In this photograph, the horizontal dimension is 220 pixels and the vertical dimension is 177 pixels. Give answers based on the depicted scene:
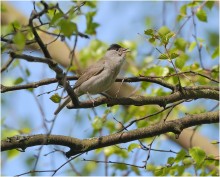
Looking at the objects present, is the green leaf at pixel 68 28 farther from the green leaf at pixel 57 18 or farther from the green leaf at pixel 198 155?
the green leaf at pixel 198 155

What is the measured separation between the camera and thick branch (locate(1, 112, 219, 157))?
4.50 metres

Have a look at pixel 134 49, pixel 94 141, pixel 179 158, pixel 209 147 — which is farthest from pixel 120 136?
pixel 134 49

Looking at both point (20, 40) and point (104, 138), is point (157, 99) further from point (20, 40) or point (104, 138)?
point (20, 40)

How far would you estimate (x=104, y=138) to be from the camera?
4762mm

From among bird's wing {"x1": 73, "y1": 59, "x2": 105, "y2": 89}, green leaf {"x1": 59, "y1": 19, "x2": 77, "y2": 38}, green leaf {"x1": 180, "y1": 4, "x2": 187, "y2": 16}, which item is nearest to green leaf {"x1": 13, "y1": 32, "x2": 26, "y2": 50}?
green leaf {"x1": 59, "y1": 19, "x2": 77, "y2": 38}

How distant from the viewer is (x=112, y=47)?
764 centimetres

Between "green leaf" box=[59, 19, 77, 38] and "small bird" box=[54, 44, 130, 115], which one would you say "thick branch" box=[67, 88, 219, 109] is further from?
"green leaf" box=[59, 19, 77, 38]

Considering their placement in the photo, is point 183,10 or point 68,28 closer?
point 68,28

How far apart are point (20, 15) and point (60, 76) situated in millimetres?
6693

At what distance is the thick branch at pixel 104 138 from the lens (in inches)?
177

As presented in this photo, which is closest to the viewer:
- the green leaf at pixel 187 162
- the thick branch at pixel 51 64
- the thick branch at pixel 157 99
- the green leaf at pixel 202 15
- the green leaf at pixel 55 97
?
the thick branch at pixel 51 64

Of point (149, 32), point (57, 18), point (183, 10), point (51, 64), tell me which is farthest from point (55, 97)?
point (183, 10)

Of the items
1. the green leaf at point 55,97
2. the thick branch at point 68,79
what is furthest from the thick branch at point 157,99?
the green leaf at point 55,97

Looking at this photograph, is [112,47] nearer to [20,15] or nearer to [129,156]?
[129,156]
